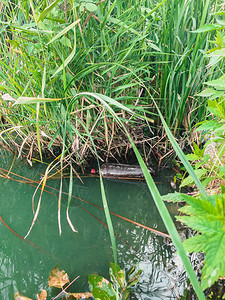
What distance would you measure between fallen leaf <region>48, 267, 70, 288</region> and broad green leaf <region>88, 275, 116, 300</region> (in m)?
0.12

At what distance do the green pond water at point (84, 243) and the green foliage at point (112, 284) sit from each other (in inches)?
1.3

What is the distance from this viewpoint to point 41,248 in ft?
4.33

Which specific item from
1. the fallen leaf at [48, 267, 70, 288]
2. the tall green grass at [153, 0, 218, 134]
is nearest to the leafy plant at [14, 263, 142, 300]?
the fallen leaf at [48, 267, 70, 288]

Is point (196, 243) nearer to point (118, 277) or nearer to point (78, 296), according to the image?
point (118, 277)

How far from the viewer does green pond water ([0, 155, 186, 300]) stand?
1.13 m

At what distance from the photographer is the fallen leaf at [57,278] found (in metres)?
1.11

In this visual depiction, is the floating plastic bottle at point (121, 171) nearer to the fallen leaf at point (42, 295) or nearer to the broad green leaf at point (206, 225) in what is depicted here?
the fallen leaf at point (42, 295)

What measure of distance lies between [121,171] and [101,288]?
36.6 inches

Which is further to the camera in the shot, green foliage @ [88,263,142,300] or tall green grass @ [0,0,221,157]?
tall green grass @ [0,0,221,157]

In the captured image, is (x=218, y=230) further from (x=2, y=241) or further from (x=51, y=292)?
(x=2, y=241)

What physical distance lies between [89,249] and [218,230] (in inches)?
33.7

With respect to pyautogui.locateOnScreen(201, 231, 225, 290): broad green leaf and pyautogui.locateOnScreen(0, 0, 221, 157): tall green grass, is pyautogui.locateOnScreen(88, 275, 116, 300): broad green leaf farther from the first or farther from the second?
pyautogui.locateOnScreen(0, 0, 221, 157): tall green grass

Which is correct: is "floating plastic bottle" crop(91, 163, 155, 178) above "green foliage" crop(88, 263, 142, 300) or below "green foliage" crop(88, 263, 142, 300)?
above

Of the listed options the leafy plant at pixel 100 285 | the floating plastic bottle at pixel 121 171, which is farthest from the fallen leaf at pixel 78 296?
the floating plastic bottle at pixel 121 171
